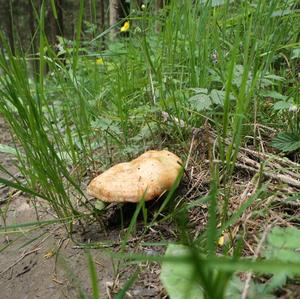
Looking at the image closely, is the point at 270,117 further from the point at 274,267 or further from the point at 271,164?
the point at 274,267

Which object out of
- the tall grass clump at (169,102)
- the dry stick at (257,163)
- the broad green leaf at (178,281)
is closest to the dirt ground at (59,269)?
the tall grass clump at (169,102)

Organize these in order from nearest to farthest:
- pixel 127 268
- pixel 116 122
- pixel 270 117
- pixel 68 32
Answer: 1. pixel 127 268
2. pixel 270 117
3. pixel 116 122
4. pixel 68 32

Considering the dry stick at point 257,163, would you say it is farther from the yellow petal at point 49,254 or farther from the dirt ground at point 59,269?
the yellow petal at point 49,254

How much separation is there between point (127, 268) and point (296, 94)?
105 centimetres

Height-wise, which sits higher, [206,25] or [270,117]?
[206,25]

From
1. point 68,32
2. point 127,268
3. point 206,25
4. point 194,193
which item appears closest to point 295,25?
point 206,25

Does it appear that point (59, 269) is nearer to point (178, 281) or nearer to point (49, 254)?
point (49, 254)

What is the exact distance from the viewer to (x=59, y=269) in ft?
4.71

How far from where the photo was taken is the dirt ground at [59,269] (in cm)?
124

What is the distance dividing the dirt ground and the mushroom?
185 millimetres

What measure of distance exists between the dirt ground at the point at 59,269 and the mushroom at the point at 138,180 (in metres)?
0.19

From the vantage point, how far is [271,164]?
1.54 metres

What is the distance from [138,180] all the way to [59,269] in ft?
1.43

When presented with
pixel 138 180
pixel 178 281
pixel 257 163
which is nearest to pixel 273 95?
pixel 257 163
